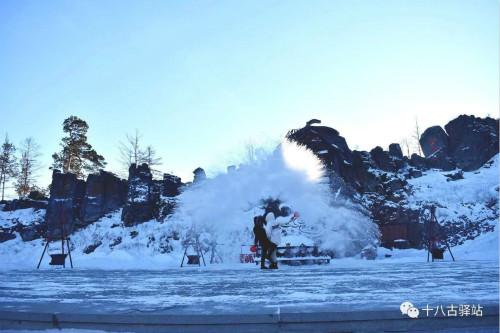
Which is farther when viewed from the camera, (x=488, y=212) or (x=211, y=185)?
(x=488, y=212)

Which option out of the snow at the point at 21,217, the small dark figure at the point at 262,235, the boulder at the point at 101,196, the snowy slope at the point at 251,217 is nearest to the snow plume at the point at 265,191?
the snowy slope at the point at 251,217

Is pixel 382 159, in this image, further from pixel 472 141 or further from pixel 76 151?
pixel 76 151

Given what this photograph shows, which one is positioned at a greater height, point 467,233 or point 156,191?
point 156,191

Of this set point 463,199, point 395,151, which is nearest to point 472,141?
point 395,151

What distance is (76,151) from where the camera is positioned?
184ft

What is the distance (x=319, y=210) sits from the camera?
18.9 m

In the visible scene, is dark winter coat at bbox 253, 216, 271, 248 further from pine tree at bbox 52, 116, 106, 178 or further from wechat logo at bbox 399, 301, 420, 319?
pine tree at bbox 52, 116, 106, 178

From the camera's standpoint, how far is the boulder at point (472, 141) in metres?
42.6

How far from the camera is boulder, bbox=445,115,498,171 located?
4259 centimetres

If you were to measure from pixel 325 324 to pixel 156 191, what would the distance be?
37.0 metres

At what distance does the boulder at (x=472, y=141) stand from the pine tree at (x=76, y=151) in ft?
158

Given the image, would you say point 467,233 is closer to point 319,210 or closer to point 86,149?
point 319,210

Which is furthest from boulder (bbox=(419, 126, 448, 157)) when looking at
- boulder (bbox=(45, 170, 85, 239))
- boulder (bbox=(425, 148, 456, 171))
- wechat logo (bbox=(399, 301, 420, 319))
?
wechat logo (bbox=(399, 301, 420, 319))

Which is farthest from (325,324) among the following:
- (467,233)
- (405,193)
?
(405,193)
